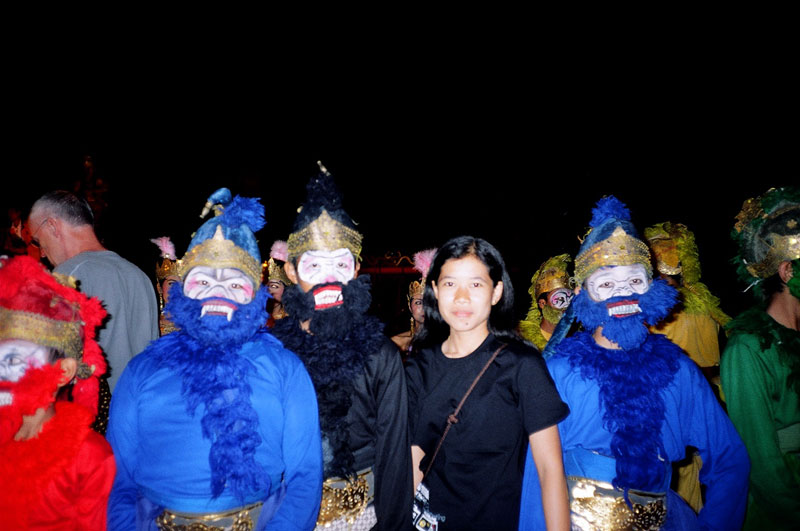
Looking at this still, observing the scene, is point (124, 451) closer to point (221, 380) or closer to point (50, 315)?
point (221, 380)

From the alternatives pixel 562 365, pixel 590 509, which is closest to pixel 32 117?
pixel 562 365

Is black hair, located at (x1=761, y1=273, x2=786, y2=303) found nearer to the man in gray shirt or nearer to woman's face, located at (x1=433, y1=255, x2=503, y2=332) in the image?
woman's face, located at (x1=433, y1=255, x2=503, y2=332)

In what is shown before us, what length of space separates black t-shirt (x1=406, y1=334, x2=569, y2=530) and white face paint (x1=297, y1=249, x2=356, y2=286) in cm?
86

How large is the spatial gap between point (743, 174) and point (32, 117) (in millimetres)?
11744

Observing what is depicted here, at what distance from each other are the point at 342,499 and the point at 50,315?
1696 millimetres

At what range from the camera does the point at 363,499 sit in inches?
84.9

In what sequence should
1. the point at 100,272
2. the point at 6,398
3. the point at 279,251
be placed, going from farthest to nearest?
1. the point at 279,251
2. the point at 100,272
3. the point at 6,398

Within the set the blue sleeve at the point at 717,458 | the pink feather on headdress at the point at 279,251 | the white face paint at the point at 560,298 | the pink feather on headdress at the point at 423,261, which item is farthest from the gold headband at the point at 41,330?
the white face paint at the point at 560,298

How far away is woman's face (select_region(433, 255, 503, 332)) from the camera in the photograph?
2.13 meters

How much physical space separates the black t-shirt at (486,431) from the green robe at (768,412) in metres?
1.28

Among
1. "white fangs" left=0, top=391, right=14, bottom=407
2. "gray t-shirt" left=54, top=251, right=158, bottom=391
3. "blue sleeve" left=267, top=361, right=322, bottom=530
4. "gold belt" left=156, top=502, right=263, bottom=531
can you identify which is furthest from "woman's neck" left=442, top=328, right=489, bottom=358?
"gray t-shirt" left=54, top=251, right=158, bottom=391

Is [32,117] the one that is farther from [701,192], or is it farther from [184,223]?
[701,192]

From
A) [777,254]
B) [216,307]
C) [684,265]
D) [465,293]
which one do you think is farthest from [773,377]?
[216,307]

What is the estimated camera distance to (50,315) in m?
1.85
